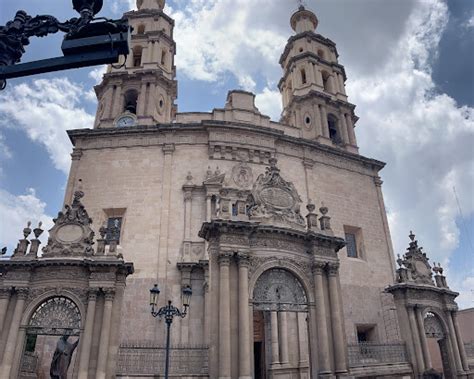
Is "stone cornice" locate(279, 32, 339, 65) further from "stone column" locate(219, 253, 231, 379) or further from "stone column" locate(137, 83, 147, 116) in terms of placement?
"stone column" locate(219, 253, 231, 379)

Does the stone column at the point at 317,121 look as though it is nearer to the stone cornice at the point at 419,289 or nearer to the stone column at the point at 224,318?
the stone cornice at the point at 419,289

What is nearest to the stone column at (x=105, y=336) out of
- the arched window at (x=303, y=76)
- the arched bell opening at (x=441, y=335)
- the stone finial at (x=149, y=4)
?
the arched bell opening at (x=441, y=335)

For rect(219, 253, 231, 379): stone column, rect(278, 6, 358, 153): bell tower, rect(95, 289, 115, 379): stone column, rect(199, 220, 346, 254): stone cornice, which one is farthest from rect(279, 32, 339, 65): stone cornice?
rect(95, 289, 115, 379): stone column

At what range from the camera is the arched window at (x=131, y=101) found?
28.7 metres

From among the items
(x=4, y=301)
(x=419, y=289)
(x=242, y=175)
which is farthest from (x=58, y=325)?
(x=419, y=289)

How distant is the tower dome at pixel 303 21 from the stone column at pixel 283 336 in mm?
25722

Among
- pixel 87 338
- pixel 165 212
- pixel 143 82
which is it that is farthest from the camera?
pixel 143 82

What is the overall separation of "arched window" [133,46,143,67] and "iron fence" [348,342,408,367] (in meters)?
24.6

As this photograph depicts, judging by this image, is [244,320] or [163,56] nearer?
[244,320]

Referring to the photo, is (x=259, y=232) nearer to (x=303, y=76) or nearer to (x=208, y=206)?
(x=208, y=206)

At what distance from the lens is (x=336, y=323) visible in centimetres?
1570

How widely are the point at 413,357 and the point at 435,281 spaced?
481 centimetres

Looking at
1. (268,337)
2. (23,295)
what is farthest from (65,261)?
(268,337)

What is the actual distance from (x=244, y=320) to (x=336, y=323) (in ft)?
12.9
